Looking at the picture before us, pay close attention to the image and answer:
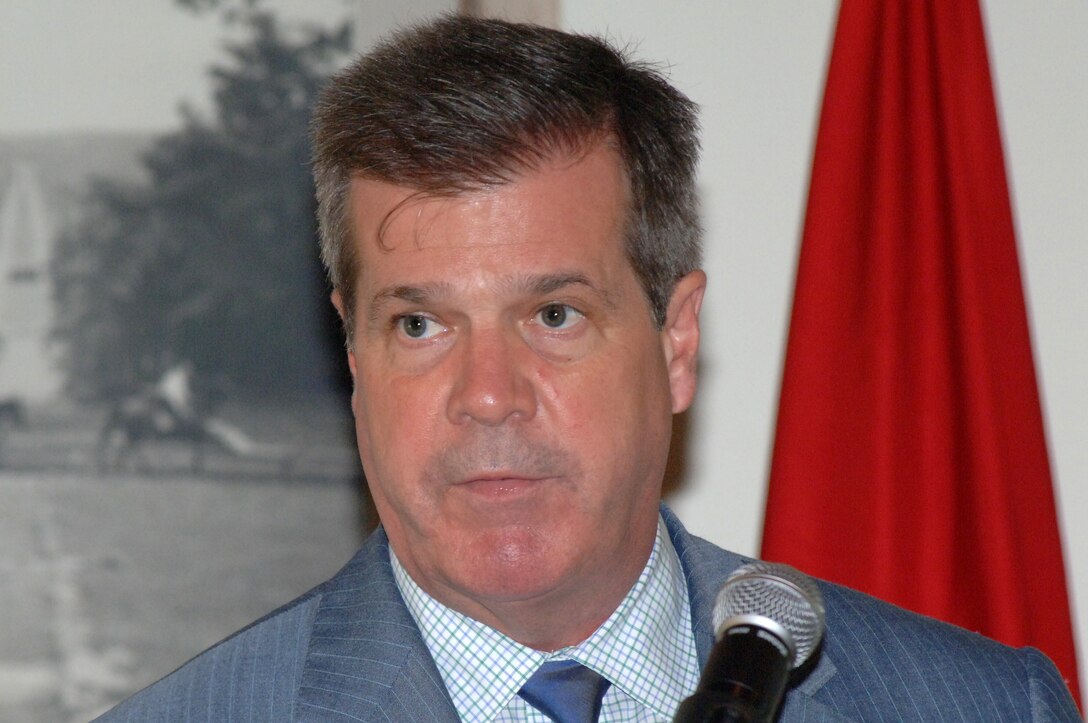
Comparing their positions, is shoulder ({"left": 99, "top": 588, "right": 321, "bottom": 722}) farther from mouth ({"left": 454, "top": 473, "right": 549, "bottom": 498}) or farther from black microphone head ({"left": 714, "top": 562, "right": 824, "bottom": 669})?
black microphone head ({"left": 714, "top": 562, "right": 824, "bottom": 669})

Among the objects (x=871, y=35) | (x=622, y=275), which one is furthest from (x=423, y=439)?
(x=871, y=35)

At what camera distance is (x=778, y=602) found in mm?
1608

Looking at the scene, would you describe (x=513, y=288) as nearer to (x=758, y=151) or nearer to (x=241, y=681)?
(x=241, y=681)

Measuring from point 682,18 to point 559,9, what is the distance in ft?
1.28

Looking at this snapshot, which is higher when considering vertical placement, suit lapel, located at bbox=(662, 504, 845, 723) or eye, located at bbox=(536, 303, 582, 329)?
eye, located at bbox=(536, 303, 582, 329)

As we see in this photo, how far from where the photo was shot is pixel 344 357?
13.5ft

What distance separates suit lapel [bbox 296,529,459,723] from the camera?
239 centimetres

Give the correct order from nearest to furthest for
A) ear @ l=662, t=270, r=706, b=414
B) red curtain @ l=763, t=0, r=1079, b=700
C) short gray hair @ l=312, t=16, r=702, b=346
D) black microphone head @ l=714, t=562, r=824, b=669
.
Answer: black microphone head @ l=714, t=562, r=824, b=669 → short gray hair @ l=312, t=16, r=702, b=346 → ear @ l=662, t=270, r=706, b=414 → red curtain @ l=763, t=0, r=1079, b=700

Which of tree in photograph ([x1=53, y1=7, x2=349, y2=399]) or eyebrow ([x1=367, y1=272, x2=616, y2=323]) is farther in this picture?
tree in photograph ([x1=53, y1=7, x2=349, y2=399])

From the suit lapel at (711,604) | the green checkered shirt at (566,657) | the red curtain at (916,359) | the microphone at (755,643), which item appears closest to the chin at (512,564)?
the green checkered shirt at (566,657)

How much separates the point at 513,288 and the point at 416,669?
71 cm

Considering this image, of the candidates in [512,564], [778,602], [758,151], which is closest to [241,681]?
[512,564]

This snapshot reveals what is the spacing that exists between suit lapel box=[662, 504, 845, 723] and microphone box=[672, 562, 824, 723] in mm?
771

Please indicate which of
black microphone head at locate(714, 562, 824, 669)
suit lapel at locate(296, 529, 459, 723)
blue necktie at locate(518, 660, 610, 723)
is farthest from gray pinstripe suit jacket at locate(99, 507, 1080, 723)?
black microphone head at locate(714, 562, 824, 669)
